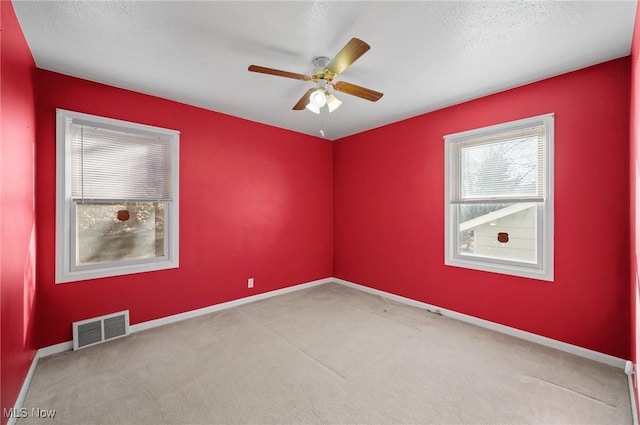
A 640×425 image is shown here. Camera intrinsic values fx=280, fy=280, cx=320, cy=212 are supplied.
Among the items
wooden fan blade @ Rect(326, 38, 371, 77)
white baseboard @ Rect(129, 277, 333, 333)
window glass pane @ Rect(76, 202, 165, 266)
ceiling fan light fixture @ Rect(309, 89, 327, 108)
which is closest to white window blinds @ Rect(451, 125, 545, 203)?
ceiling fan light fixture @ Rect(309, 89, 327, 108)

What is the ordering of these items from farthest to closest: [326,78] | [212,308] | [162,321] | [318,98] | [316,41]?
1. [212,308]
2. [162,321]
3. [318,98]
4. [326,78]
5. [316,41]

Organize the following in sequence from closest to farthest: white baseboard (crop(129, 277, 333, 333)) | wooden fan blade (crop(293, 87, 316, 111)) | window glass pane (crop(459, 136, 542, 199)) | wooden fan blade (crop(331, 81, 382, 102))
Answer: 1. wooden fan blade (crop(331, 81, 382, 102))
2. wooden fan blade (crop(293, 87, 316, 111))
3. window glass pane (crop(459, 136, 542, 199))
4. white baseboard (crop(129, 277, 333, 333))

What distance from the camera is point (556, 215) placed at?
2.64m

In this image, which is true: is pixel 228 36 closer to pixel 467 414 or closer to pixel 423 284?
pixel 467 414

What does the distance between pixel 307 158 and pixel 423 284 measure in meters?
2.62

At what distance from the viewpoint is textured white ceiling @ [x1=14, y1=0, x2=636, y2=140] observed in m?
1.79

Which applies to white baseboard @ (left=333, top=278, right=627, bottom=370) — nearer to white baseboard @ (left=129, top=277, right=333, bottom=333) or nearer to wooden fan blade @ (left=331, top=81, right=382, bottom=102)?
white baseboard @ (left=129, top=277, right=333, bottom=333)

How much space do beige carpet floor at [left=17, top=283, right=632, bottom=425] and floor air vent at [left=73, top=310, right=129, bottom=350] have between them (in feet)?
0.26

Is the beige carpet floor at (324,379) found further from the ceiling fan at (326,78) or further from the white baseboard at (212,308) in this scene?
the ceiling fan at (326,78)

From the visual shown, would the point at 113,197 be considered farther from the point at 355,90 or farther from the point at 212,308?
the point at 355,90

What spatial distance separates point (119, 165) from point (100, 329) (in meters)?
1.65

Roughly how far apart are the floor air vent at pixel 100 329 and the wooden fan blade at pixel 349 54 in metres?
3.12

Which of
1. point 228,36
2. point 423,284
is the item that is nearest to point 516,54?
point 228,36

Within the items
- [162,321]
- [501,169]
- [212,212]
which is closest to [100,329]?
[162,321]
